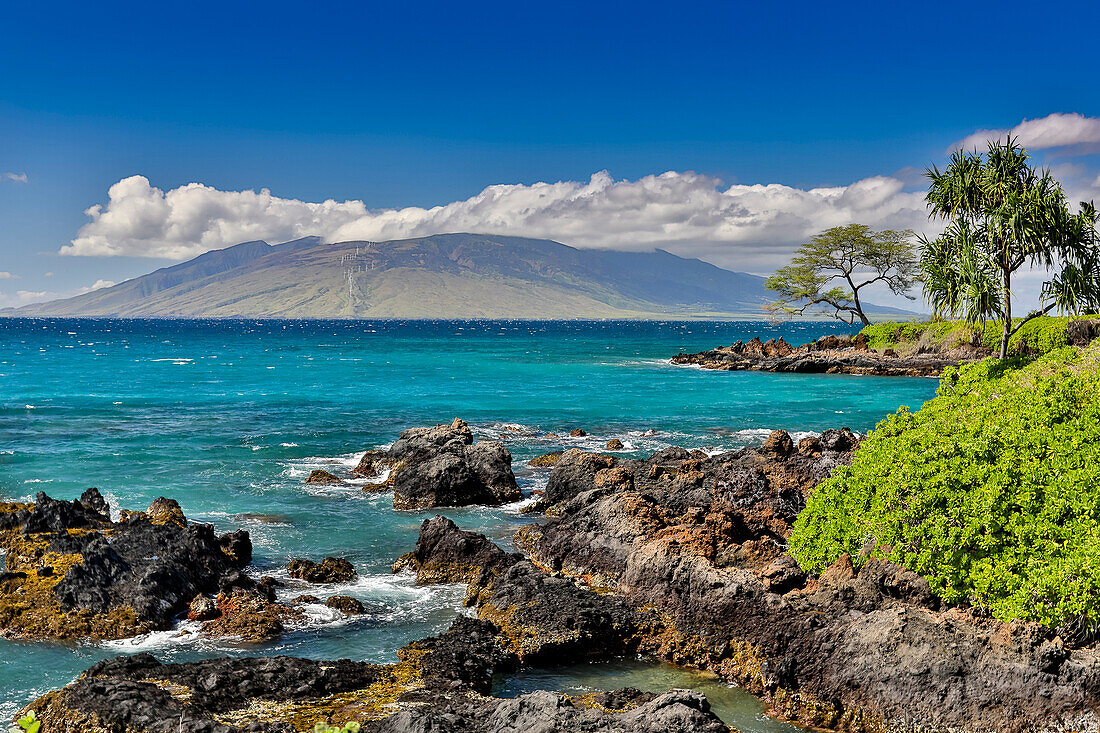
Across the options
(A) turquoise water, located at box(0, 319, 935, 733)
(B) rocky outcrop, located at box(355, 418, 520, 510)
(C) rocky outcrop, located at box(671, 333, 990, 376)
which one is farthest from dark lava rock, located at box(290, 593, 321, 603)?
(C) rocky outcrop, located at box(671, 333, 990, 376)

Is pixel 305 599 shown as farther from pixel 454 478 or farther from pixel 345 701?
pixel 454 478

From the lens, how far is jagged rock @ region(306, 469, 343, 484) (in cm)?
3102

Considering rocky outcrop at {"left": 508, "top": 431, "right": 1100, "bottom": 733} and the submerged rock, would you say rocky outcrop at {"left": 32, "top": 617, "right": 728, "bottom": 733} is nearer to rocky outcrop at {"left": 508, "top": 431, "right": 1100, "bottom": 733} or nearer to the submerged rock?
rocky outcrop at {"left": 508, "top": 431, "right": 1100, "bottom": 733}

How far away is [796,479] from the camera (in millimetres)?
25672

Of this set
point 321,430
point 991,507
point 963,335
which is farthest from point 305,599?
point 963,335

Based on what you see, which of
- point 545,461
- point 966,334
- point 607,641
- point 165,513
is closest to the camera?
point 607,641

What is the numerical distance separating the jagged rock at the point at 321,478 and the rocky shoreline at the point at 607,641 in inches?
355

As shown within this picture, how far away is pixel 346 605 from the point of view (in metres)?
17.3

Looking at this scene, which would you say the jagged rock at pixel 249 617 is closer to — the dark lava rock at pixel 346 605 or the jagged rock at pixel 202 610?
the jagged rock at pixel 202 610

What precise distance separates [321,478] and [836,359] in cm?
6526

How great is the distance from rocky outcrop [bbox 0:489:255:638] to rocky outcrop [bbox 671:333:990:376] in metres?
69.9

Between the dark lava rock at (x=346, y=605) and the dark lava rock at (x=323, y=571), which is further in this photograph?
the dark lava rock at (x=323, y=571)

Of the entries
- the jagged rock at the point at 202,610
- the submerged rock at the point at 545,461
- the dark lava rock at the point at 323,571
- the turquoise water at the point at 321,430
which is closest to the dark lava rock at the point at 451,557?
the turquoise water at the point at 321,430

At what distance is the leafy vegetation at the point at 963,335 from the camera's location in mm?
69562
